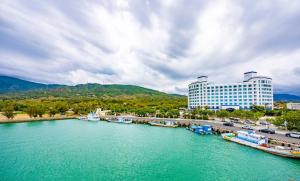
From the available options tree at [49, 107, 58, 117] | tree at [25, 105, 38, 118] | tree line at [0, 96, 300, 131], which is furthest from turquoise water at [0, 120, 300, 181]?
tree at [49, 107, 58, 117]

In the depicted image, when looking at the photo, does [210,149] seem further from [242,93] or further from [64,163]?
[242,93]

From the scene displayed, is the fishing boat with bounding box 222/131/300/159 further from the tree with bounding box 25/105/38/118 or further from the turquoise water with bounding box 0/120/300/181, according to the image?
the tree with bounding box 25/105/38/118

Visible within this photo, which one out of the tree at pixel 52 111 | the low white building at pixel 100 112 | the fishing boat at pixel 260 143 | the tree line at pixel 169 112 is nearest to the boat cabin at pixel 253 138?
the fishing boat at pixel 260 143

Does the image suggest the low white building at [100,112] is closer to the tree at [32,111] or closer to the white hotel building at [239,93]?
the tree at [32,111]

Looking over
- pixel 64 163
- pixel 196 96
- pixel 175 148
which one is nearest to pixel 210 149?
pixel 175 148

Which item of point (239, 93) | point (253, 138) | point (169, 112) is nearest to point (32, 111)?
point (169, 112)

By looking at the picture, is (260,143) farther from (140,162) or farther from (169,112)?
(169,112)
